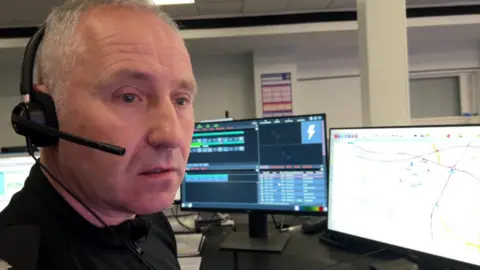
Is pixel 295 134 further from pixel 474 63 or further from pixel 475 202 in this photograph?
pixel 474 63

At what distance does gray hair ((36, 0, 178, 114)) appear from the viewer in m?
0.60

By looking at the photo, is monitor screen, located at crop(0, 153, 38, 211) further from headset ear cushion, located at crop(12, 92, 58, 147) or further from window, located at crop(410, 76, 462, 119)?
window, located at crop(410, 76, 462, 119)

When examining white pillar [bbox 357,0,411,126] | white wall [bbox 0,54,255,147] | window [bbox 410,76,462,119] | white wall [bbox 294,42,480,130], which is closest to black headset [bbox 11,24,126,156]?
white pillar [bbox 357,0,411,126]

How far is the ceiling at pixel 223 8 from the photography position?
4.33 m

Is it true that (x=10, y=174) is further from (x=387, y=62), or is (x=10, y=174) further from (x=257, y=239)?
(x=387, y=62)

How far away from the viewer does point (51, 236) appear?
620 mm

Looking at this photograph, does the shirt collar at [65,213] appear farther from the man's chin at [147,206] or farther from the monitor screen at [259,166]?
the monitor screen at [259,166]

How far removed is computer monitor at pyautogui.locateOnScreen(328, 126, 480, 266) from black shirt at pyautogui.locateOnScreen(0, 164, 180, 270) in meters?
0.74

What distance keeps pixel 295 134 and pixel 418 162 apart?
486 millimetres

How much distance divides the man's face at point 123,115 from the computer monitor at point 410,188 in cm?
71

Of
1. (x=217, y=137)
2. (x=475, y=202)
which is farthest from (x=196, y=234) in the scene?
(x=475, y=202)

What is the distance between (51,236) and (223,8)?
174 inches

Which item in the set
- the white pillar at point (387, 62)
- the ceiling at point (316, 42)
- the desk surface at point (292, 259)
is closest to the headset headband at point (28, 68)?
the desk surface at point (292, 259)

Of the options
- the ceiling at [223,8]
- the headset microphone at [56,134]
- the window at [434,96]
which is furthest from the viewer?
the window at [434,96]
